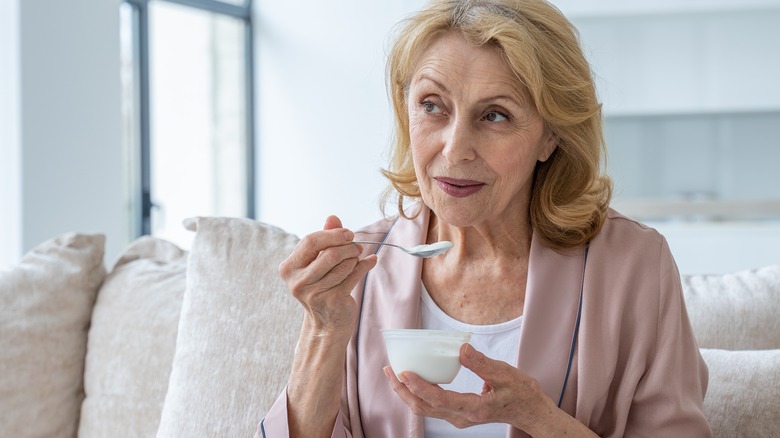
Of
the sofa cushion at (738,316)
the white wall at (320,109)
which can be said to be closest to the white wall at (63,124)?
the white wall at (320,109)

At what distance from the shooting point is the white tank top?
5.29 feet

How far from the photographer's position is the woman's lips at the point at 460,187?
1584 millimetres

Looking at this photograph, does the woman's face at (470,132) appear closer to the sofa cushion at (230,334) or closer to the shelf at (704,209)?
the sofa cushion at (230,334)

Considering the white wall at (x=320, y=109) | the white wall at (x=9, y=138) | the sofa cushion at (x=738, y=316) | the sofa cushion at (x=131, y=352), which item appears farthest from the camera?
the white wall at (x=320, y=109)

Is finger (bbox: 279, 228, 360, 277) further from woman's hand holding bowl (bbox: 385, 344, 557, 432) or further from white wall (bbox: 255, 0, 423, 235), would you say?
white wall (bbox: 255, 0, 423, 235)

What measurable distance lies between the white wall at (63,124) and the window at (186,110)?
76 centimetres

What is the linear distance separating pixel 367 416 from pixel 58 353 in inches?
31.4

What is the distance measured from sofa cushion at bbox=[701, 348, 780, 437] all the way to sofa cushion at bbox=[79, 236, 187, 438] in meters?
1.11

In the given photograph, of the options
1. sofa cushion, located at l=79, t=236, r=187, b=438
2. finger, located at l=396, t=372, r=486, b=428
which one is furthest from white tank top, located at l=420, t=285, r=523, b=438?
sofa cushion, located at l=79, t=236, r=187, b=438

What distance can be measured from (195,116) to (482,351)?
5032 millimetres

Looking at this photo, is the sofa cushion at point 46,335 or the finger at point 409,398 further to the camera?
the sofa cushion at point 46,335

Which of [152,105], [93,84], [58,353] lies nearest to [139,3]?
[152,105]

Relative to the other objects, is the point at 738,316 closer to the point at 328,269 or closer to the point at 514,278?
the point at 514,278

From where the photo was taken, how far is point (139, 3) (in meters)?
5.75
